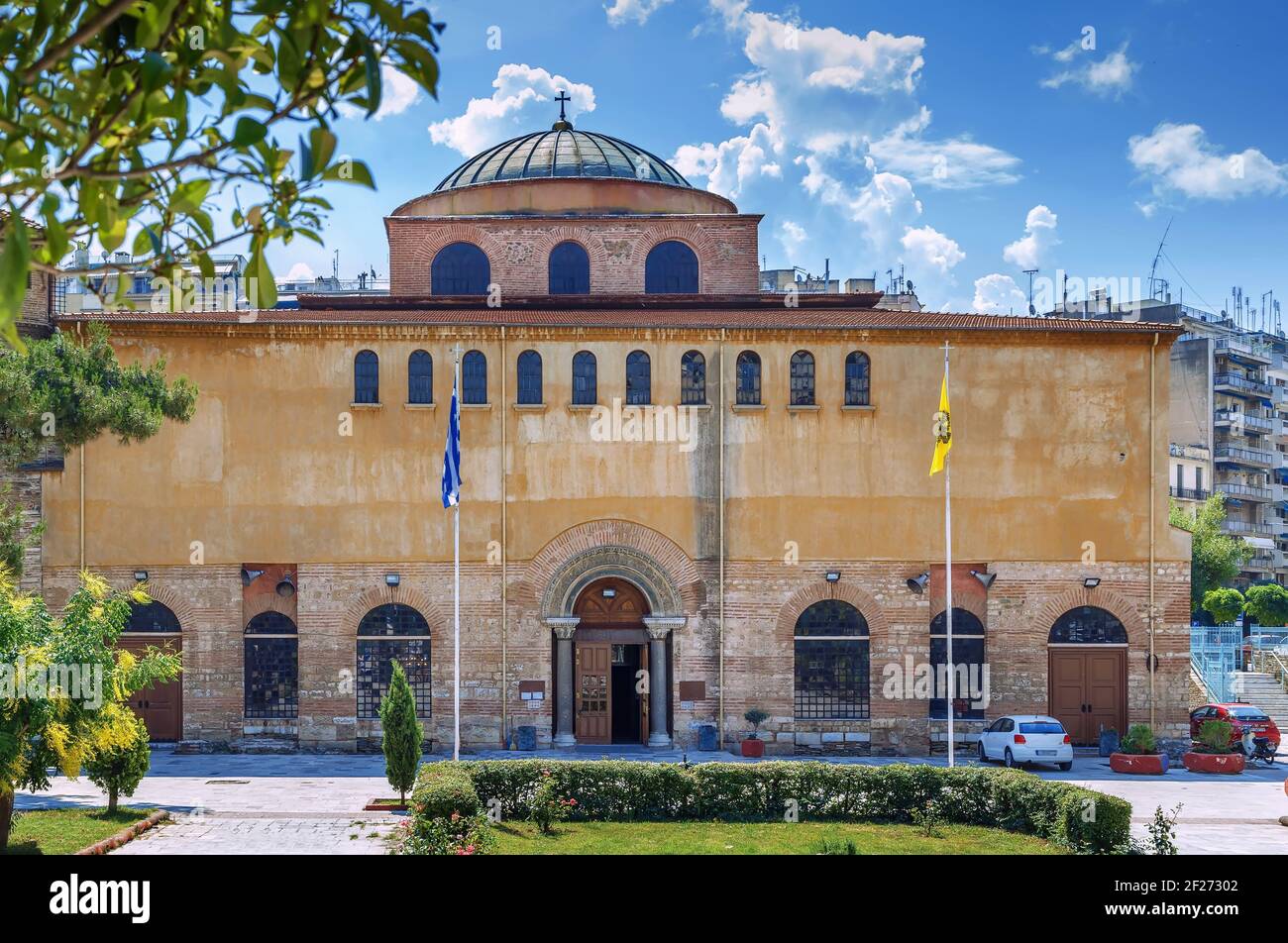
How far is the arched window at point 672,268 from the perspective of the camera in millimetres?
33969

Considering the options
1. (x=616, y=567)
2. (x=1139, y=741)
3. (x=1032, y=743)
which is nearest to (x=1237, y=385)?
(x=1139, y=741)

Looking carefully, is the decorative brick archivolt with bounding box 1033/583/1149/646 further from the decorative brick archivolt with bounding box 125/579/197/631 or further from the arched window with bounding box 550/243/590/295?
the decorative brick archivolt with bounding box 125/579/197/631

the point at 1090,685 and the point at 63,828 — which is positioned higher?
the point at 1090,685

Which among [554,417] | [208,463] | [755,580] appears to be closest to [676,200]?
[554,417]

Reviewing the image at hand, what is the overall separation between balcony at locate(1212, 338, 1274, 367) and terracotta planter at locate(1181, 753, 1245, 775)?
4638cm

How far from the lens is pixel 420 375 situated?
27.1 metres

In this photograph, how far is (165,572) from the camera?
26.6m

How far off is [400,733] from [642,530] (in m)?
9.59

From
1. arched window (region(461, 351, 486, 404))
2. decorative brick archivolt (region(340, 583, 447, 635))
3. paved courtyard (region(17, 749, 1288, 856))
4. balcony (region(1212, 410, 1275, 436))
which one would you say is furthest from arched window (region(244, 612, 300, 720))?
balcony (region(1212, 410, 1275, 436))

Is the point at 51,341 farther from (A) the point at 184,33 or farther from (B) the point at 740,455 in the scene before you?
(A) the point at 184,33

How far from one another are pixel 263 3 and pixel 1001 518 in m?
24.3

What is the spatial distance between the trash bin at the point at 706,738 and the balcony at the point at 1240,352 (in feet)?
168

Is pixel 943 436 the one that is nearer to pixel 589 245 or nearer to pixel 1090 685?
pixel 1090 685

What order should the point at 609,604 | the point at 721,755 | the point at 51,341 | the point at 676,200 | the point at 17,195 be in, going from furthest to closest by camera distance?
1. the point at 676,200
2. the point at 609,604
3. the point at 721,755
4. the point at 51,341
5. the point at 17,195
